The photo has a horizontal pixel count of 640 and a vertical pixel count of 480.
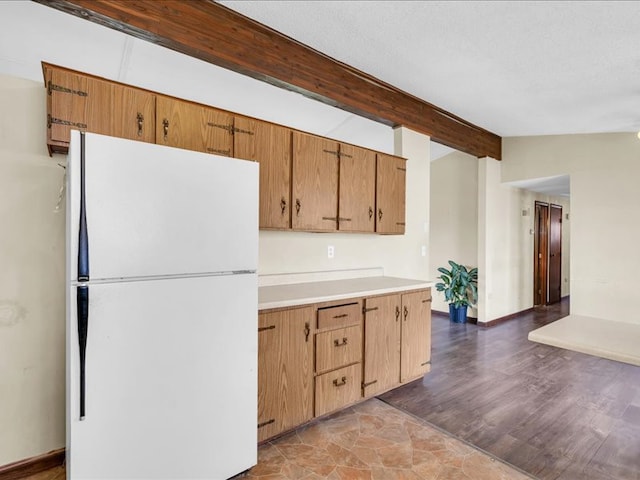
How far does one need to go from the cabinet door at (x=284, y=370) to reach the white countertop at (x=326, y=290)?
2.8 inches

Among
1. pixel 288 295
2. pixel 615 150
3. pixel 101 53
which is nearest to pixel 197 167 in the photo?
pixel 288 295

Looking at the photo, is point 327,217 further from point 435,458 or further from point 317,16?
point 435,458

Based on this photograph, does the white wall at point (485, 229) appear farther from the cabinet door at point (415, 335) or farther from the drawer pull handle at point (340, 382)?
the drawer pull handle at point (340, 382)

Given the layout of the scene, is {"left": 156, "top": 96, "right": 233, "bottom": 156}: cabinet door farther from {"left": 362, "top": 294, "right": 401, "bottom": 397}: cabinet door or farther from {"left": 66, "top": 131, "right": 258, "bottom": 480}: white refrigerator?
{"left": 362, "top": 294, "right": 401, "bottom": 397}: cabinet door

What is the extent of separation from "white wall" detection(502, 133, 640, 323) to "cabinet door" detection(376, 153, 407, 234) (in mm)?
2762

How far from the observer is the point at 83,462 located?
144 cm

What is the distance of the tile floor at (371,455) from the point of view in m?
1.98

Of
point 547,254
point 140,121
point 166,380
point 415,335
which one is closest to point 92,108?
point 140,121

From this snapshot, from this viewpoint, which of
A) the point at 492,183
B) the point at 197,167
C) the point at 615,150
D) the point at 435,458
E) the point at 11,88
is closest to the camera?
the point at 197,167

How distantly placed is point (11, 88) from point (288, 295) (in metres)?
1.93

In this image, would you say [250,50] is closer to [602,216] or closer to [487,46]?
[487,46]

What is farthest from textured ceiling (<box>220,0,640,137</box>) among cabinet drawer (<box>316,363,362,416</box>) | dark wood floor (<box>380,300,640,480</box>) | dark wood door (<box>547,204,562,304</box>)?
dark wood door (<box>547,204,562,304</box>)

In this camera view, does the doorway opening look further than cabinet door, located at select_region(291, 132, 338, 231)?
Yes

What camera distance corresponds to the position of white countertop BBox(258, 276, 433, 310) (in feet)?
7.43
